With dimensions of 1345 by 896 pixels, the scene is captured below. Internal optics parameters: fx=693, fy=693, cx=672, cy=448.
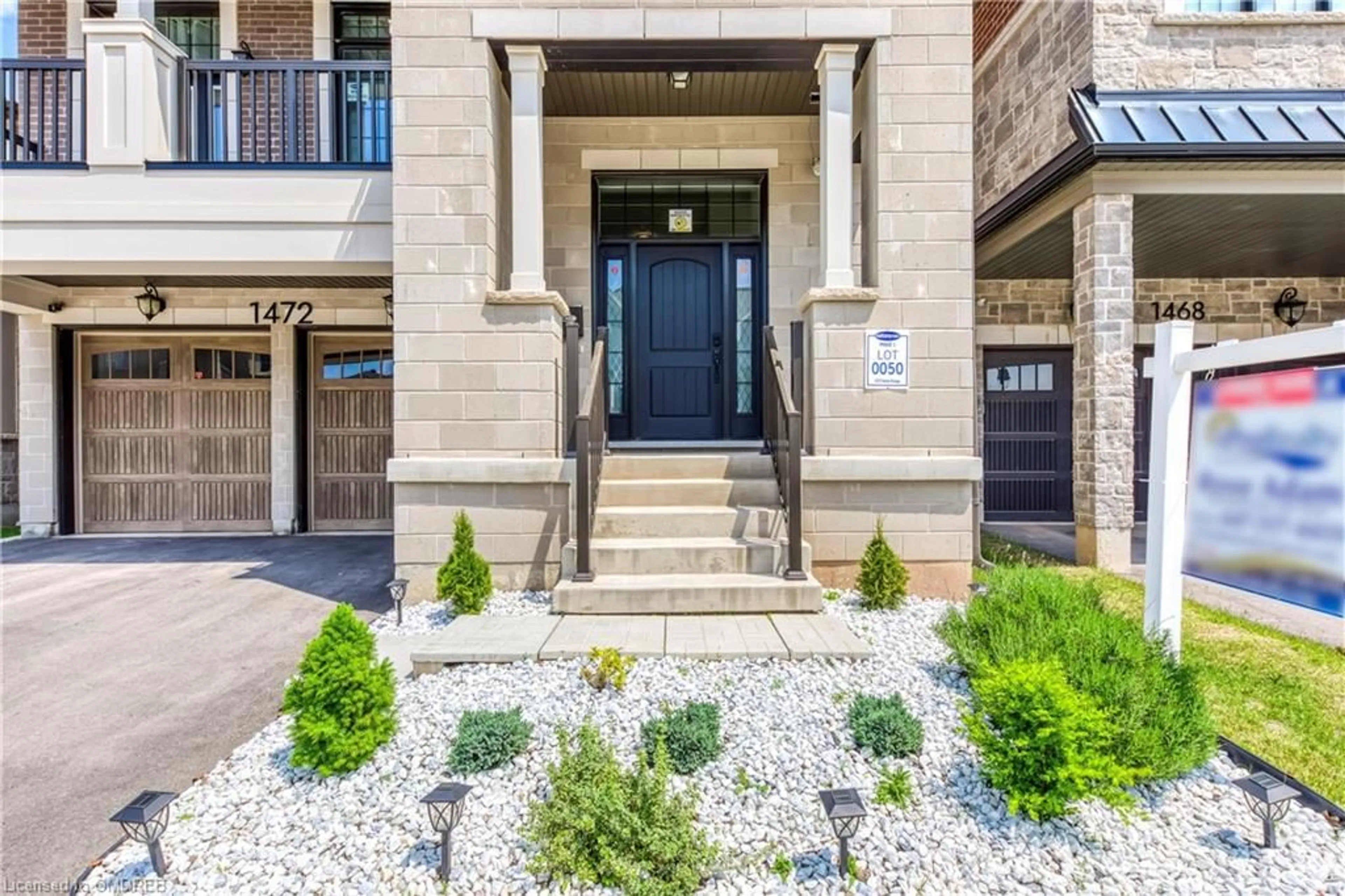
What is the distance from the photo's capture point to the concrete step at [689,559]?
4367 millimetres

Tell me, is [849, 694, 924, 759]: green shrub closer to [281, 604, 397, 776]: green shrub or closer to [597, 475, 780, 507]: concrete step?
[281, 604, 397, 776]: green shrub

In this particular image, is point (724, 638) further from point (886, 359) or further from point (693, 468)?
point (886, 359)

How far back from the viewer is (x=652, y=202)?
645 centimetres

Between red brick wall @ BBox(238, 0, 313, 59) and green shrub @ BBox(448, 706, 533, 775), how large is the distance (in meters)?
A: 8.05

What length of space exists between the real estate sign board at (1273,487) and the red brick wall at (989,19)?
6.94 metres

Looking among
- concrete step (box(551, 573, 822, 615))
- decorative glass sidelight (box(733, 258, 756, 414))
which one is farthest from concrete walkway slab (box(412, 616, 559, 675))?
decorative glass sidelight (box(733, 258, 756, 414))

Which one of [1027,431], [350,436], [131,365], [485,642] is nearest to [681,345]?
[485,642]

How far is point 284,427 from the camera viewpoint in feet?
25.7

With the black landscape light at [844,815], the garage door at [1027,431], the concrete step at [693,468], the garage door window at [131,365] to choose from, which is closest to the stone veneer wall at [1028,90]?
the garage door at [1027,431]

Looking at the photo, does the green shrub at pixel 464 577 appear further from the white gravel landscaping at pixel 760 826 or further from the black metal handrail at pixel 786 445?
the black metal handrail at pixel 786 445

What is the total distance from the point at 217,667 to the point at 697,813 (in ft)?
9.92

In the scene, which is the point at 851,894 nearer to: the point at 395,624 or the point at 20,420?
the point at 395,624

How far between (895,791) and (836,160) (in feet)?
13.4

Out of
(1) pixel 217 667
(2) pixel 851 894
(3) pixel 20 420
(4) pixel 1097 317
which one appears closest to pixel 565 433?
(1) pixel 217 667
